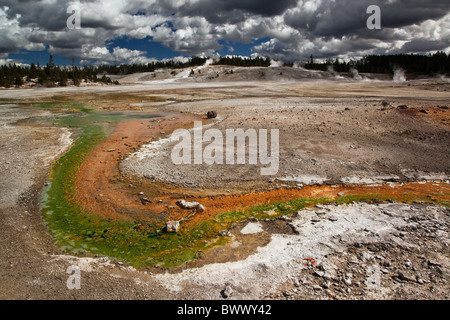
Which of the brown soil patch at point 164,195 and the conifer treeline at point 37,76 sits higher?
the conifer treeline at point 37,76

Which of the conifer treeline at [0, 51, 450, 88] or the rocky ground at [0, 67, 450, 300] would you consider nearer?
the rocky ground at [0, 67, 450, 300]

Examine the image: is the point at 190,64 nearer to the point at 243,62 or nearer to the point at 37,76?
the point at 243,62

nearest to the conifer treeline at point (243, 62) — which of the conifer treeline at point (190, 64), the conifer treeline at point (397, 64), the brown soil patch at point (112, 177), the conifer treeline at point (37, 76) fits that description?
the conifer treeline at point (190, 64)

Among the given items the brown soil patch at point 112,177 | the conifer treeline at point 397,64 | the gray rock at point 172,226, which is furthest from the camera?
the conifer treeline at point 397,64

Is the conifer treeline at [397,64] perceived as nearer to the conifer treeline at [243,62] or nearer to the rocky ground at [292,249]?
the conifer treeline at [243,62]

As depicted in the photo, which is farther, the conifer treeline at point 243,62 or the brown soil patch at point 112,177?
the conifer treeline at point 243,62

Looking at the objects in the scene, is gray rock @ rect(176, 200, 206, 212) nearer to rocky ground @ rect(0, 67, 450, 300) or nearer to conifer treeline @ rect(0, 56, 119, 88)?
rocky ground @ rect(0, 67, 450, 300)

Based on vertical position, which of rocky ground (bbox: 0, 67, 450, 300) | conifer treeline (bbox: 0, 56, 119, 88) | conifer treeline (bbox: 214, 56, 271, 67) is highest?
conifer treeline (bbox: 214, 56, 271, 67)

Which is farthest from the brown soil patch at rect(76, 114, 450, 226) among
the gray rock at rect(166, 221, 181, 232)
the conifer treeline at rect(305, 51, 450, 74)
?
the conifer treeline at rect(305, 51, 450, 74)

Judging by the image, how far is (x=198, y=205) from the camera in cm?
709

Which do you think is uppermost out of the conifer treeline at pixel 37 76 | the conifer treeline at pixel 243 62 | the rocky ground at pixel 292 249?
the conifer treeline at pixel 243 62

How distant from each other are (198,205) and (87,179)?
166 inches

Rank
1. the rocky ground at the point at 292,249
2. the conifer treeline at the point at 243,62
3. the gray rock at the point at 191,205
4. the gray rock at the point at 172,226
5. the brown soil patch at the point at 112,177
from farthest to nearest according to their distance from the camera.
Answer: the conifer treeline at the point at 243,62 < the brown soil patch at the point at 112,177 < the gray rock at the point at 191,205 < the gray rock at the point at 172,226 < the rocky ground at the point at 292,249
